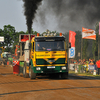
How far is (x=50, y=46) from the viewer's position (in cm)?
1523

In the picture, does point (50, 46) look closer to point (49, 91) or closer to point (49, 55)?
point (49, 55)

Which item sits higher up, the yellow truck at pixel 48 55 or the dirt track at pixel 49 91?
the yellow truck at pixel 48 55

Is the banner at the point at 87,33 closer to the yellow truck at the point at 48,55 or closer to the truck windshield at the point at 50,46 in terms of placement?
the yellow truck at the point at 48,55

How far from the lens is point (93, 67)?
72.6 ft

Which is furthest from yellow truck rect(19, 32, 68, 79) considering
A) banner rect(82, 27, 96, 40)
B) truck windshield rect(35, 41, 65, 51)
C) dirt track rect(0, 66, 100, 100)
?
banner rect(82, 27, 96, 40)

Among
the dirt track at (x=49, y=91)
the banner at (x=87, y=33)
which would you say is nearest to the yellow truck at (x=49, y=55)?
the dirt track at (x=49, y=91)

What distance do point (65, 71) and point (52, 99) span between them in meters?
7.40

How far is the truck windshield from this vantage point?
15.1 metres

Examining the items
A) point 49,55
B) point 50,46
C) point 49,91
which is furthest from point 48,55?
point 49,91

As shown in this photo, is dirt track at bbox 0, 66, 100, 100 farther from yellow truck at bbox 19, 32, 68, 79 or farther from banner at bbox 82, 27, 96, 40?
banner at bbox 82, 27, 96, 40

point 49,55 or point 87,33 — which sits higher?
point 87,33

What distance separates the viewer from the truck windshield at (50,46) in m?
15.1

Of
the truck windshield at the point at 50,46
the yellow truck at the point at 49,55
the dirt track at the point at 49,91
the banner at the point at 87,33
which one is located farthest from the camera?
the banner at the point at 87,33

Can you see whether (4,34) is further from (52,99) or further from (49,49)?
(52,99)
